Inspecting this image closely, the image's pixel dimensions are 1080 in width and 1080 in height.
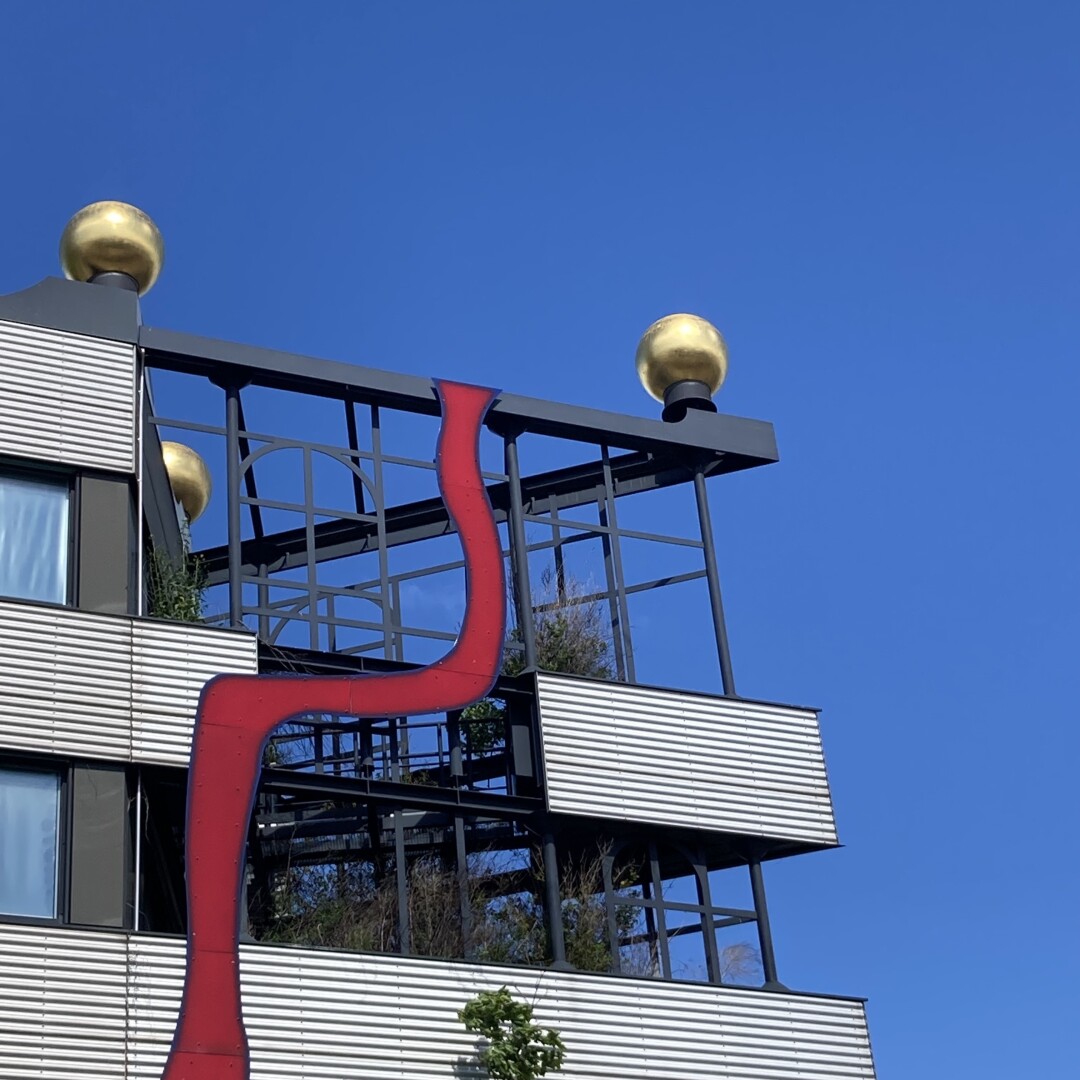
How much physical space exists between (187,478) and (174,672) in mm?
10681

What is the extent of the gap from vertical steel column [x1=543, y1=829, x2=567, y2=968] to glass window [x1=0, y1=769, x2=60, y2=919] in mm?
5660

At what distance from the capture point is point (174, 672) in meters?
22.2

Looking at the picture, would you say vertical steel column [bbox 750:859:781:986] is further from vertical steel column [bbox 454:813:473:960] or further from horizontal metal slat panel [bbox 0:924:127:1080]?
horizontal metal slat panel [bbox 0:924:127:1080]

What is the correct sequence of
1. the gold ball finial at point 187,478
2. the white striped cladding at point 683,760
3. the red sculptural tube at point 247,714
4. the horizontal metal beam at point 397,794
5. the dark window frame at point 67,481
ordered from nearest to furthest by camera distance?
the red sculptural tube at point 247,714 < the dark window frame at point 67,481 < the horizontal metal beam at point 397,794 < the white striped cladding at point 683,760 < the gold ball finial at point 187,478

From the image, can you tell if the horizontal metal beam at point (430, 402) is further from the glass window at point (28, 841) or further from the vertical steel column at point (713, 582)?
the glass window at point (28, 841)

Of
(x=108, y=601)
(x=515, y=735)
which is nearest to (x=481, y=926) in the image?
(x=515, y=735)

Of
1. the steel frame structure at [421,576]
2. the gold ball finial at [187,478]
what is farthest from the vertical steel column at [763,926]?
the gold ball finial at [187,478]

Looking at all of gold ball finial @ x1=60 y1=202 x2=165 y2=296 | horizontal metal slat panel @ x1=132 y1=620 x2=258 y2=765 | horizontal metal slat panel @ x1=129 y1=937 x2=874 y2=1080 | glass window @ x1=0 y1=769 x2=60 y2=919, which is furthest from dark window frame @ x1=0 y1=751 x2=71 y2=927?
gold ball finial @ x1=60 y1=202 x2=165 y2=296

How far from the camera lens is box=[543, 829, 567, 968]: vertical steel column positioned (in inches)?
909

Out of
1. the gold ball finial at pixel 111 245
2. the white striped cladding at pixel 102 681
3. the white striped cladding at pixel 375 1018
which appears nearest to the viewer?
the white striped cladding at pixel 375 1018

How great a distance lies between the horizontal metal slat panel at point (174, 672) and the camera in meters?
21.8

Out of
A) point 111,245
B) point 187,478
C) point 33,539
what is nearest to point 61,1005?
point 33,539

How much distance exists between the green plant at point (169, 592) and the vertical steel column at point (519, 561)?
3905 millimetres

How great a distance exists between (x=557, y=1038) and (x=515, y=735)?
13.2 ft
